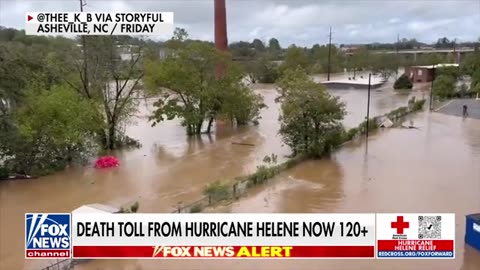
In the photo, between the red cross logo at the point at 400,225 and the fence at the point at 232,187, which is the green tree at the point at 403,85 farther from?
the red cross logo at the point at 400,225

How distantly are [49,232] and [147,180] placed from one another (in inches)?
319

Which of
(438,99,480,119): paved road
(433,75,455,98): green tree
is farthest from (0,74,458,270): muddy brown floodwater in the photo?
(433,75,455,98): green tree

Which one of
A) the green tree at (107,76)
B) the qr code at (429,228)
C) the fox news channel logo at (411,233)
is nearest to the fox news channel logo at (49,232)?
the fox news channel logo at (411,233)

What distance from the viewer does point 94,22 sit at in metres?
8.55

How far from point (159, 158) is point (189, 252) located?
11.7 metres

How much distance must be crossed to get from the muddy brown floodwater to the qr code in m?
3.04

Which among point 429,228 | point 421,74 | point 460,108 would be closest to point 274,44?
point 421,74

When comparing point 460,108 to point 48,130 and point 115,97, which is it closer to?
point 115,97

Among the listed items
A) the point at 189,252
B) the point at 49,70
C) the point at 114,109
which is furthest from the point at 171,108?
the point at 189,252

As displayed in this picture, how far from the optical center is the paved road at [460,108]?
27.7m

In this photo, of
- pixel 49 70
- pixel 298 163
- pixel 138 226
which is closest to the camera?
pixel 138 226

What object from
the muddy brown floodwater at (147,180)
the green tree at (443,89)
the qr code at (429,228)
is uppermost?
the green tree at (443,89)

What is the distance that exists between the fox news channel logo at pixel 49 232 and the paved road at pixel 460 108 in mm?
25421

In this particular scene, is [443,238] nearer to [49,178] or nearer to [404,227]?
[404,227]
